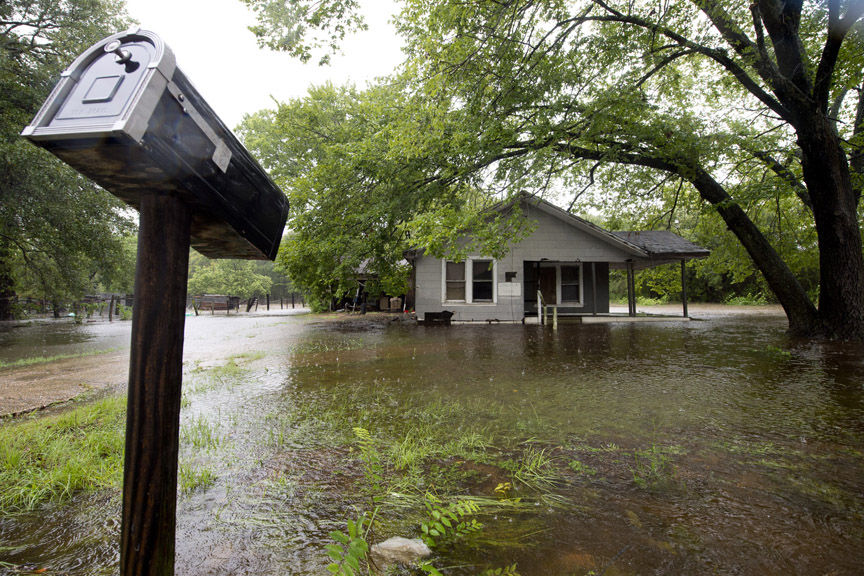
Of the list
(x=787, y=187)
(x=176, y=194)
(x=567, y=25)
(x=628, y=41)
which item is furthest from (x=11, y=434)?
(x=787, y=187)

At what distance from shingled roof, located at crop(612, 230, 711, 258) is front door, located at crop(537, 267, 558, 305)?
10.4 ft

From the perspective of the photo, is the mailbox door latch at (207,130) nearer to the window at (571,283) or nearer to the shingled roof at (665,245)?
the shingled roof at (665,245)

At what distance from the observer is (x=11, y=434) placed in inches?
120

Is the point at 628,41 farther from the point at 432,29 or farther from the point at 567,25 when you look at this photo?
the point at 432,29

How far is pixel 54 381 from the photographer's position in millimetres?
5246

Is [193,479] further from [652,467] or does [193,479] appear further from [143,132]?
[652,467]

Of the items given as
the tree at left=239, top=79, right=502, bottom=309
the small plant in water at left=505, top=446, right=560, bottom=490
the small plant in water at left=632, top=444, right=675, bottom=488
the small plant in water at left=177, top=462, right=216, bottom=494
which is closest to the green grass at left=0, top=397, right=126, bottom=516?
the small plant in water at left=177, top=462, right=216, bottom=494

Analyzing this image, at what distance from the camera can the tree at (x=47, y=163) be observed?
32.5 ft

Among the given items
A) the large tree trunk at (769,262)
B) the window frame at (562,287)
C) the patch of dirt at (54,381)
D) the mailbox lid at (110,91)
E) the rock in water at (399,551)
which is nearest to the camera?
the mailbox lid at (110,91)

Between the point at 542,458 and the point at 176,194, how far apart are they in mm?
2550

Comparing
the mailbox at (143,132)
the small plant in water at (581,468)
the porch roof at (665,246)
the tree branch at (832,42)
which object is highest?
the tree branch at (832,42)

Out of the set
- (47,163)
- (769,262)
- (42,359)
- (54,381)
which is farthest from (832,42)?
(47,163)

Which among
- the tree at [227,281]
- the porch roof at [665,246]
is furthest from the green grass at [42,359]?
the tree at [227,281]

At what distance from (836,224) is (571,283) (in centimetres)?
939
